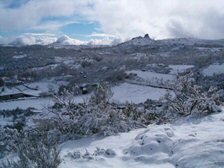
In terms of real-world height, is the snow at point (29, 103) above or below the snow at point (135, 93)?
below

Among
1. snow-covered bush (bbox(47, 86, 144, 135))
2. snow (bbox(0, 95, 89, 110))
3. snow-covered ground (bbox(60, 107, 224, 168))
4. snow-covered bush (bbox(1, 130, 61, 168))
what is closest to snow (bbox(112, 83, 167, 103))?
snow (bbox(0, 95, 89, 110))

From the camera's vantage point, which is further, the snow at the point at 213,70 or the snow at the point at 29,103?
the snow at the point at 213,70

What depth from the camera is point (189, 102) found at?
11.3 meters

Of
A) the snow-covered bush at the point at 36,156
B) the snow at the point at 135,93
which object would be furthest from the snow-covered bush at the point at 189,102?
the snow at the point at 135,93

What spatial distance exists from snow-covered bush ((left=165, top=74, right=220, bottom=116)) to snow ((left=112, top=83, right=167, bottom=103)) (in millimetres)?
7159

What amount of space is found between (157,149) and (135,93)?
1374cm

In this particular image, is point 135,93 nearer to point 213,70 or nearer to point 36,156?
point 213,70

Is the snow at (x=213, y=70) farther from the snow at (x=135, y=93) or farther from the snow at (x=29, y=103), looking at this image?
the snow at (x=29, y=103)

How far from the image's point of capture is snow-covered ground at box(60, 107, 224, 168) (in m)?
6.87

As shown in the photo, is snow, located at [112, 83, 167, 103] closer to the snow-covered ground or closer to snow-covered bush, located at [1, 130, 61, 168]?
the snow-covered ground

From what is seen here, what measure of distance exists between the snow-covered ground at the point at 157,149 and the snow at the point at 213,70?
1822 centimetres

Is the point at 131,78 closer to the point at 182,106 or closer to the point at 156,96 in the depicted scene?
the point at 156,96

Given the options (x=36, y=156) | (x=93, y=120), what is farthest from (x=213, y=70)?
(x=36, y=156)

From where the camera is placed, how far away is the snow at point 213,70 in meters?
27.2
